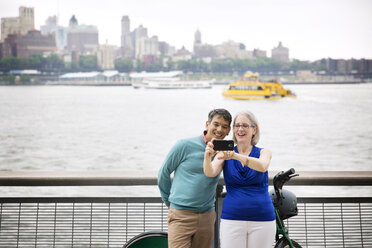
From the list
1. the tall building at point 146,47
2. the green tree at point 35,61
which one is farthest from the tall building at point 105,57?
the green tree at point 35,61

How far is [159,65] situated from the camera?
48094 mm

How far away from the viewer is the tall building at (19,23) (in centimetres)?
3841

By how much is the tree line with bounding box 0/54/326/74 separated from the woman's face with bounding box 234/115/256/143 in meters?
36.3

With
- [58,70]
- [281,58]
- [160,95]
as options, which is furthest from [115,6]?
[281,58]

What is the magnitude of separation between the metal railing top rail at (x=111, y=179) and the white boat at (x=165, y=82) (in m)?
42.9

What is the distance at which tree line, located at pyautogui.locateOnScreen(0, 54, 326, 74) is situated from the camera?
37.9 metres

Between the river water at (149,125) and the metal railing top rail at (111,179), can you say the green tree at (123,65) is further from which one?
the metal railing top rail at (111,179)

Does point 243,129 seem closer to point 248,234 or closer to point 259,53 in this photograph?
point 248,234

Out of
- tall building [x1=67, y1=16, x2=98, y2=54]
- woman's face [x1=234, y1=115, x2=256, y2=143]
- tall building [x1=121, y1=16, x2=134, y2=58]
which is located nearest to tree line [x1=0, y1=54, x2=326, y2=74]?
tall building [x1=121, y1=16, x2=134, y2=58]

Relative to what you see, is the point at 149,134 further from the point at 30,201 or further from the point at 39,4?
the point at 30,201

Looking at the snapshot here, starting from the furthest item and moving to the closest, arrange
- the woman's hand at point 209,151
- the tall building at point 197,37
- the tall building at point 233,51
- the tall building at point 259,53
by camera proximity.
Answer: the tall building at point 197,37 → the tall building at point 259,53 → the tall building at point 233,51 → the woman's hand at point 209,151

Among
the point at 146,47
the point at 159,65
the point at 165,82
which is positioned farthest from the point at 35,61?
the point at 165,82

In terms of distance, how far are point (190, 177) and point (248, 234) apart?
288mm

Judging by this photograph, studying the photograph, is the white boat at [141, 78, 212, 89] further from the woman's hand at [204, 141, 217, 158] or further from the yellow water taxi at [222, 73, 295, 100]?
the woman's hand at [204, 141, 217, 158]
